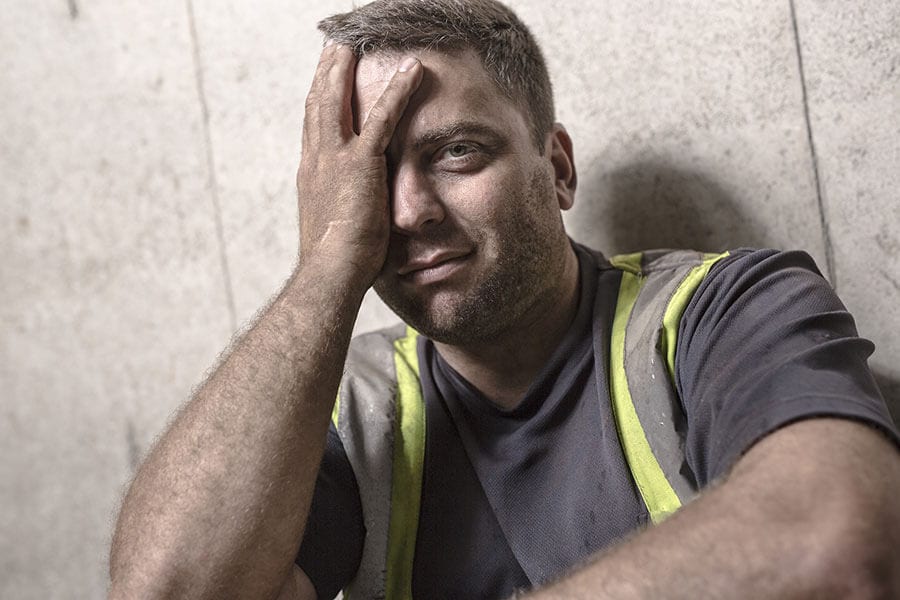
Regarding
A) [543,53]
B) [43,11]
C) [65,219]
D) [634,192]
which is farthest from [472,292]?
[43,11]

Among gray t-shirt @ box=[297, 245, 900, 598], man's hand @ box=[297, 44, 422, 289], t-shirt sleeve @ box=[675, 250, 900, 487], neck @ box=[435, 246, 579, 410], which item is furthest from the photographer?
neck @ box=[435, 246, 579, 410]

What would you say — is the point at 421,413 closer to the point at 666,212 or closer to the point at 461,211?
the point at 461,211

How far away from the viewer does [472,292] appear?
56.5 inches

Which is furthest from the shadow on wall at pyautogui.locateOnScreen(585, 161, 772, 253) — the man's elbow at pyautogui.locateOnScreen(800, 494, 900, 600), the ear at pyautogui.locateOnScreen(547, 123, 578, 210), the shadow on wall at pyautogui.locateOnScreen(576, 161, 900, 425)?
the man's elbow at pyautogui.locateOnScreen(800, 494, 900, 600)

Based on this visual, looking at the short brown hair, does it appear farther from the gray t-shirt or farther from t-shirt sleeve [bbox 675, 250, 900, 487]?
t-shirt sleeve [bbox 675, 250, 900, 487]

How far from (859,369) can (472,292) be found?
0.59m

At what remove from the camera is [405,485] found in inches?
59.4

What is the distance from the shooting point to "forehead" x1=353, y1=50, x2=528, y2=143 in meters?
1.44

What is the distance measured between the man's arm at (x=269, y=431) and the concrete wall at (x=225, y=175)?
1.86 feet

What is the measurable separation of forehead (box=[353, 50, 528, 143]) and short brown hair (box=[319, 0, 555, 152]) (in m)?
0.02

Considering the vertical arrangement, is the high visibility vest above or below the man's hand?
below

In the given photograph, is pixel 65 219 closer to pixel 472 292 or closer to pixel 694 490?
pixel 472 292

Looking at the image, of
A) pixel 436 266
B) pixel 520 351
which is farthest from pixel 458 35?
pixel 520 351

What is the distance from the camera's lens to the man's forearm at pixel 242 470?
124 cm
